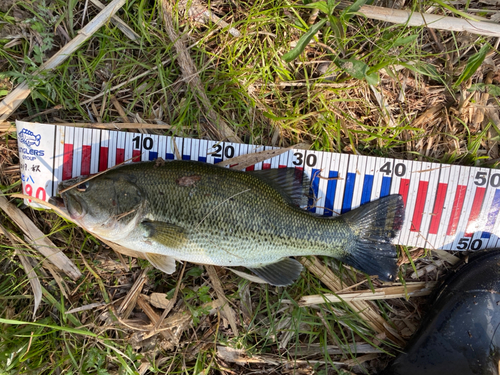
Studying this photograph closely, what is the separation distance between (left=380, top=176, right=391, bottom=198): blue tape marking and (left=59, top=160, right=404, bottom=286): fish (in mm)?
202

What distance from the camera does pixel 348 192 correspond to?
138 inches

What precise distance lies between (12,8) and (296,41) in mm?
2985

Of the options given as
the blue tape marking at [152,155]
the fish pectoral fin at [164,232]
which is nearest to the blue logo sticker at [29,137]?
the blue tape marking at [152,155]

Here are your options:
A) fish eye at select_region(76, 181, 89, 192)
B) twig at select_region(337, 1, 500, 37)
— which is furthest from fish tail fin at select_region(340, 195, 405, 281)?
fish eye at select_region(76, 181, 89, 192)

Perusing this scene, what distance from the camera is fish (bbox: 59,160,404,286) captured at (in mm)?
2906

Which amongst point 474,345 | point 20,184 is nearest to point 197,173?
point 20,184

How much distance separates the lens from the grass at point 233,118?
135 inches

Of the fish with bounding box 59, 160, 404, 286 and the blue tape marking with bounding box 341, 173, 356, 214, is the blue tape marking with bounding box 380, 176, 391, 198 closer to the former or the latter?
the fish with bounding box 59, 160, 404, 286

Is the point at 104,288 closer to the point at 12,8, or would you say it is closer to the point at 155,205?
the point at 155,205

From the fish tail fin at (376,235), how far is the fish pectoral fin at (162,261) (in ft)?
5.64

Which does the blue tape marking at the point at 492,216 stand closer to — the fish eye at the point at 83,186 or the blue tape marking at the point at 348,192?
the blue tape marking at the point at 348,192

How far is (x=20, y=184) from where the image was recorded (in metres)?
3.49

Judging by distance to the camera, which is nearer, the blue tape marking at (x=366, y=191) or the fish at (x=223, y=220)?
the fish at (x=223, y=220)

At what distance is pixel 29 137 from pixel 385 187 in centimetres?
375
